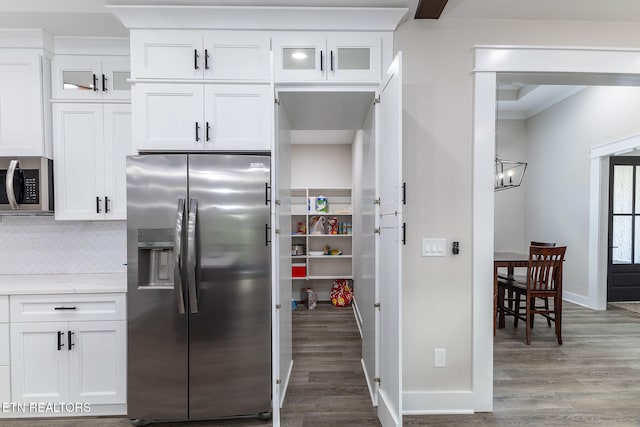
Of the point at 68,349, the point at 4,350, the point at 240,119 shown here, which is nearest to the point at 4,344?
the point at 4,350

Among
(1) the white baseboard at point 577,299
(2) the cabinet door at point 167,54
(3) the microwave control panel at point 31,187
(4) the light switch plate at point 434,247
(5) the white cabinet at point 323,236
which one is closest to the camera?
(2) the cabinet door at point 167,54

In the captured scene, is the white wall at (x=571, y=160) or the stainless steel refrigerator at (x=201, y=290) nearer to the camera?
the stainless steel refrigerator at (x=201, y=290)

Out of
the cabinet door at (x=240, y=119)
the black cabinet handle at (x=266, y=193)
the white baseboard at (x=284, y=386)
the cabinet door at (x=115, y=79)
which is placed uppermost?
the cabinet door at (x=115, y=79)

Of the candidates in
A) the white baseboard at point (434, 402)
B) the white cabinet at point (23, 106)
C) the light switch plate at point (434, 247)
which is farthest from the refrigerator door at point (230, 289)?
the white cabinet at point (23, 106)

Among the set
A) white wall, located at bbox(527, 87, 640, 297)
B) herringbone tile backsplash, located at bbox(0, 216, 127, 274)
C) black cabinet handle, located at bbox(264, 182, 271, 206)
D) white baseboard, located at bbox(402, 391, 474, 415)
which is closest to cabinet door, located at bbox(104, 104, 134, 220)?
herringbone tile backsplash, located at bbox(0, 216, 127, 274)

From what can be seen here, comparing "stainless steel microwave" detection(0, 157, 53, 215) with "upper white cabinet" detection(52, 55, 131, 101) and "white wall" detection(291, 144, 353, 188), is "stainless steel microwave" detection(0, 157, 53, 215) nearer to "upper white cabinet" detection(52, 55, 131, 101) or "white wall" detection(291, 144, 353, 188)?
"upper white cabinet" detection(52, 55, 131, 101)

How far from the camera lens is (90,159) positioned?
7.78 ft

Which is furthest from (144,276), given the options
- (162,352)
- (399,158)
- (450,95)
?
(450,95)

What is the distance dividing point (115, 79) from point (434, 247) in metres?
2.80

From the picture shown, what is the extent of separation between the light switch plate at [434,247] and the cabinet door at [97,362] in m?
2.20

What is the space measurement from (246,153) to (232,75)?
1.77 feet

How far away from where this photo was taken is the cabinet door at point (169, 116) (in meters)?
2.05

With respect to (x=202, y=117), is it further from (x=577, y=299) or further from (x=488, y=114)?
(x=577, y=299)

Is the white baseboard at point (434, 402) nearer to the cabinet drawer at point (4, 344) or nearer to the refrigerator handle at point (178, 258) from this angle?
the refrigerator handle at point (178, 258)
